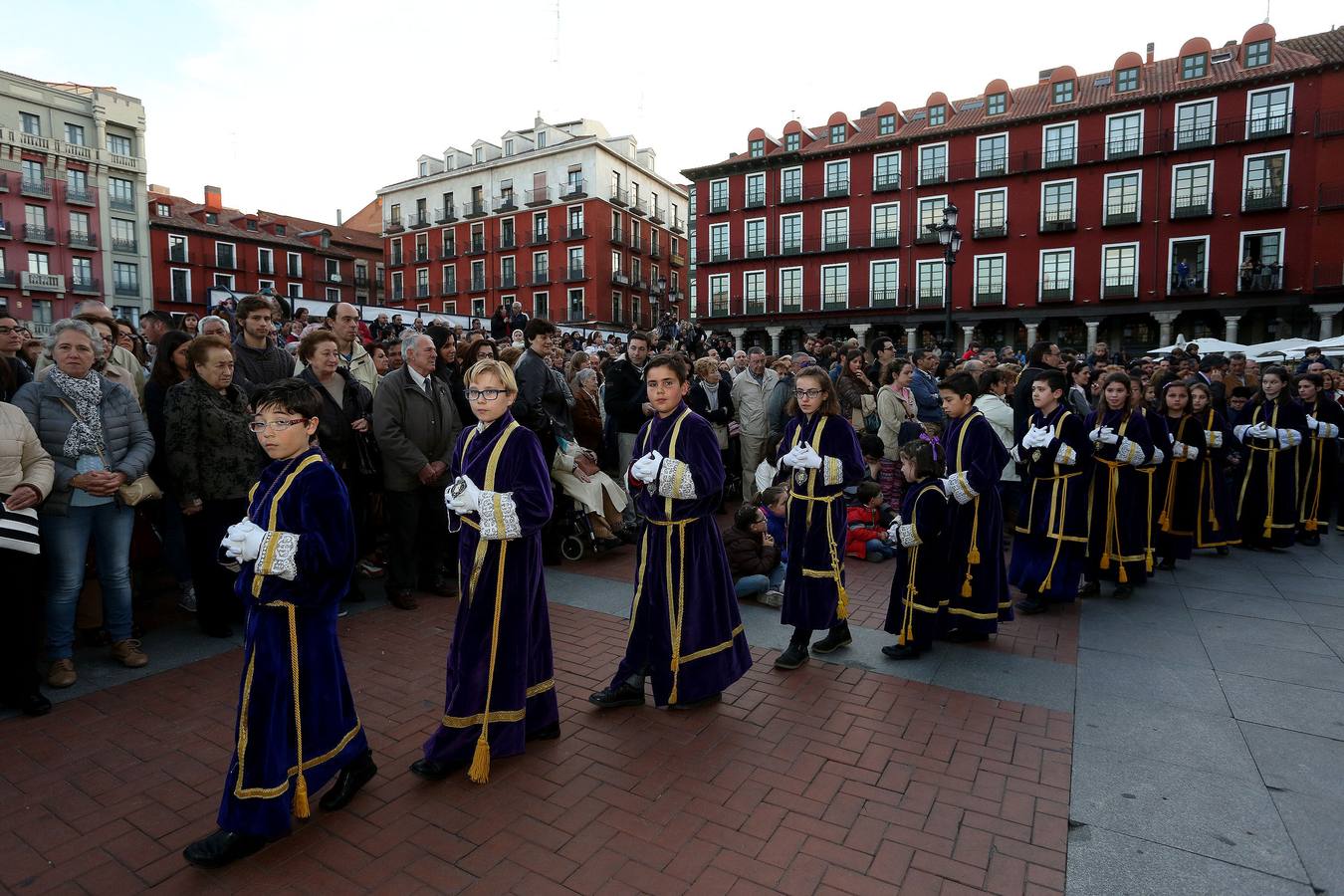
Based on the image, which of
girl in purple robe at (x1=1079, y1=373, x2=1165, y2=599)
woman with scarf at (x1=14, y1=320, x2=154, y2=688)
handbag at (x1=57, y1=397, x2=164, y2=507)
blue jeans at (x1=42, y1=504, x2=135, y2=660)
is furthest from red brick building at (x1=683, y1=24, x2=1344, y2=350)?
blue jeans at (x1=42, y1=504, x2=135, y2=660)

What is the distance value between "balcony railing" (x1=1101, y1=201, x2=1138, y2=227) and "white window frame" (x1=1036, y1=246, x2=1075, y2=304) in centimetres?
159

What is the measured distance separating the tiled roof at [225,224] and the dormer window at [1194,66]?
4982 centimetres

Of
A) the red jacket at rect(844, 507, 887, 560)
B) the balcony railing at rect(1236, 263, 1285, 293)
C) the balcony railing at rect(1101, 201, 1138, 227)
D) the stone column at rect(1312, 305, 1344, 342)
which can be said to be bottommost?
the red jacket at rect(844, 507, 887, 560)

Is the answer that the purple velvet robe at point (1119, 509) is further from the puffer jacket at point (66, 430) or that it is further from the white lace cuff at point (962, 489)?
the puffer jacket at point (66, 430)

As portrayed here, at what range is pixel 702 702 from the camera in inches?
172

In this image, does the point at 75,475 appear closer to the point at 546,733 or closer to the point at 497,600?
the point at 497,600

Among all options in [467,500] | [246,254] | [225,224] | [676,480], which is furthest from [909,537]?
[225,224]

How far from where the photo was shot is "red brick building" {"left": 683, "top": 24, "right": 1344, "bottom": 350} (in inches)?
1112

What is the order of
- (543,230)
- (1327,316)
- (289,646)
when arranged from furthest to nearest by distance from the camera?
(543,230) < (1327,316) < (289,646)

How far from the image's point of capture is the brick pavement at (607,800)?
112 inches

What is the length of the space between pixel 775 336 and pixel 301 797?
37.4 metres

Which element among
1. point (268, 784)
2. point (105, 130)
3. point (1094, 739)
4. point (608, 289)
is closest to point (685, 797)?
point (268, 784)

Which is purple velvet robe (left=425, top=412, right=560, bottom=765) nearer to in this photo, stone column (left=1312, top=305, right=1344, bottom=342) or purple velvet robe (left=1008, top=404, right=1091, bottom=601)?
purple velvet robe (left=1008, top=404, right=1091, bottom=601)

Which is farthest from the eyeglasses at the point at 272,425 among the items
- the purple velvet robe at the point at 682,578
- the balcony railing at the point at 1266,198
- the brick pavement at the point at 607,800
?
the balcony railing at the point at 1266,198
